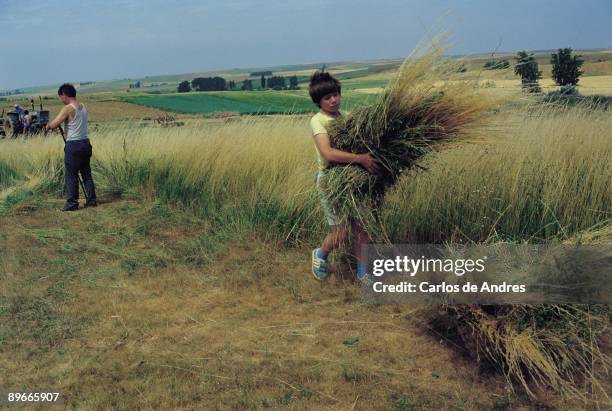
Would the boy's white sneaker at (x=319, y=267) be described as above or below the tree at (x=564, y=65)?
below

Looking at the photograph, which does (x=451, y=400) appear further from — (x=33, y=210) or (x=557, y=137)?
(x=33, y=210)

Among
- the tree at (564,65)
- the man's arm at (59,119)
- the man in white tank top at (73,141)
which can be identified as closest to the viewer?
the man's arm at (59,119)

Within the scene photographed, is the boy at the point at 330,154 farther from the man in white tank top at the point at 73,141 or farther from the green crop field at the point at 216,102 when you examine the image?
the green crop field at the point at 216,102

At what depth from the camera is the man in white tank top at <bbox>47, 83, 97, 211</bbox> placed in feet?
23.6

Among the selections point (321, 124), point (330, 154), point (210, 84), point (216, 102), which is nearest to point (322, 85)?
point (321, 124)

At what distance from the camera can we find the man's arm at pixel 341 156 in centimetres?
362

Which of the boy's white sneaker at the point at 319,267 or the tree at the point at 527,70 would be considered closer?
the tree at the point at 527,70

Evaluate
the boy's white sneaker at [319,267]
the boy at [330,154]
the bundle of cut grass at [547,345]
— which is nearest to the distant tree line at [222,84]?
the boy's white sneaker at [319,267]

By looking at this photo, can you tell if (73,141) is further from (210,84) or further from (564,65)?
(210,84)

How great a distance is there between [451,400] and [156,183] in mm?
5935

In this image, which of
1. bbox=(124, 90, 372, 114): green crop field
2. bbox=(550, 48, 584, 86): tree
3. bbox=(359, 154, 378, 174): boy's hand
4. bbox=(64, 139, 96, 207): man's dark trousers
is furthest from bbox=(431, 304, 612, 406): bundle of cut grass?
bbox=(124, 90, 372, 114): green crop field

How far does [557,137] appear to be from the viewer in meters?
4.79

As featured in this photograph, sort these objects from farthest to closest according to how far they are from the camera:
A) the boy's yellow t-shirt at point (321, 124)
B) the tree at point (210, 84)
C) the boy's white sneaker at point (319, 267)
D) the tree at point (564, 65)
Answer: the tree at point (210, 84), the tree at point (564, 65), the boy's white sneaker at point (319, 267), the boy's yellow t-shirt at point (321, 124)

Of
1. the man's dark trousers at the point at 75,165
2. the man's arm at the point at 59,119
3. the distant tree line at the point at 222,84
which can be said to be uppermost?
the distant tree line at the point at 222,84
